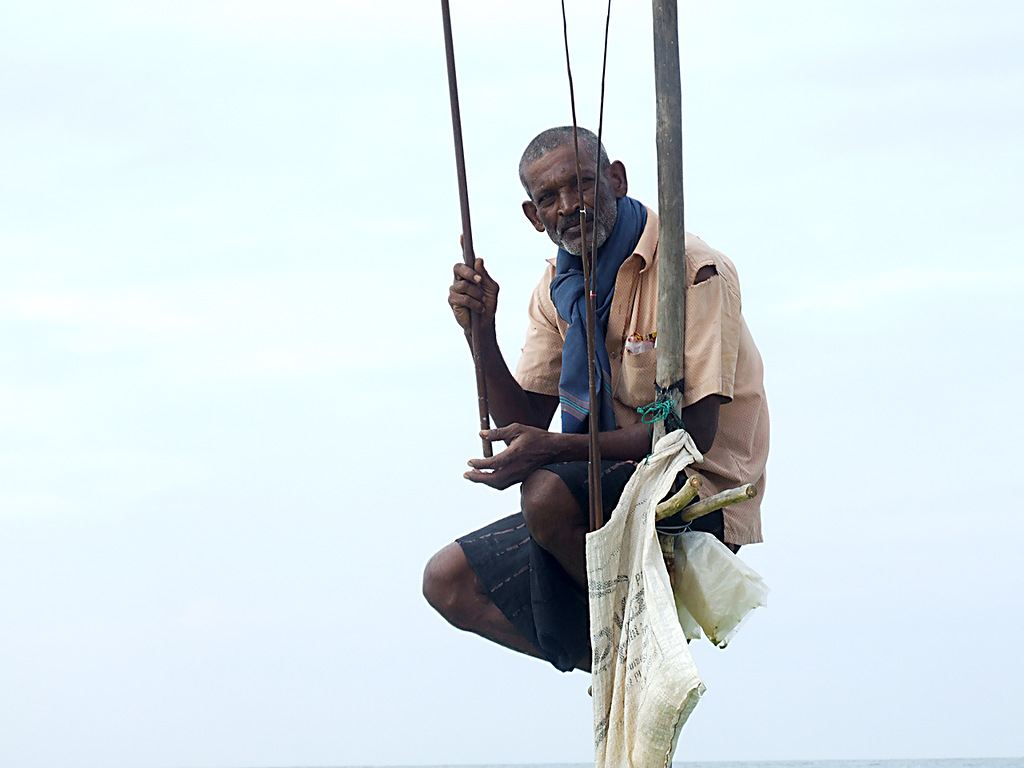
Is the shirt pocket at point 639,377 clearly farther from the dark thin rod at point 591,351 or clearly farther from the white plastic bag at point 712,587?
the white plastic bag at point 712,587

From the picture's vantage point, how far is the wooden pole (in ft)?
11.9

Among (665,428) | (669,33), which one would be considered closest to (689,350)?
(665,428)

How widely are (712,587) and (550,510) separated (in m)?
0.46

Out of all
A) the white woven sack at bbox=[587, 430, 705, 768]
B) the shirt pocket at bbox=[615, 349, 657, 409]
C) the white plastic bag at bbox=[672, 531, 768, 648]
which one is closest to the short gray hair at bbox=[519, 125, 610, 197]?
the shirt pocket at bbox=[615, 349, 657, 409]

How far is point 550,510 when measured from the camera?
11.9 feet

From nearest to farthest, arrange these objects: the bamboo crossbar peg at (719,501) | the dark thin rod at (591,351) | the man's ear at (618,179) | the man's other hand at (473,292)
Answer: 1. the bamboo crossbar peg at (719,501)
2. the dark thin rod at (591,351)
3. the man's other hand at (473,292)
4. the man's ear at (618,179)

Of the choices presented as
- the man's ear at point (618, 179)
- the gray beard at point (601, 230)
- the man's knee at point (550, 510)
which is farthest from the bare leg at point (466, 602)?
the man's ear at point (618, 179)

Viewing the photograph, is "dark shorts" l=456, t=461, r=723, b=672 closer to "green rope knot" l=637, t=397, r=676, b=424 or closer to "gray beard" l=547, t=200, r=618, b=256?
"green rope knot" l=637, t=397, r=676, b=424

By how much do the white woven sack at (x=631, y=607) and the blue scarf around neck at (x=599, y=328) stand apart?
31 centimetres

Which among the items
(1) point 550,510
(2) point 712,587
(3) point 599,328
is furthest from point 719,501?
(3) point 599,328

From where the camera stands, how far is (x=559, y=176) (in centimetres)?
382

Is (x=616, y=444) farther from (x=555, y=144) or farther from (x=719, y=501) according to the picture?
(x=555, y=144)

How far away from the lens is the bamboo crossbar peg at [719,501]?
3360 millimetres

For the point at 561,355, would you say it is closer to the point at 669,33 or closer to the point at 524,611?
the point at 524,611
